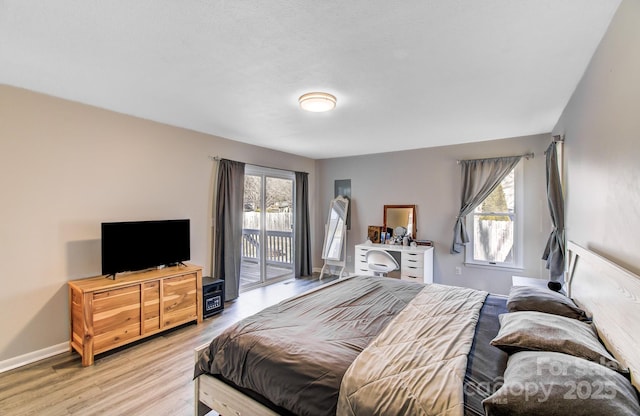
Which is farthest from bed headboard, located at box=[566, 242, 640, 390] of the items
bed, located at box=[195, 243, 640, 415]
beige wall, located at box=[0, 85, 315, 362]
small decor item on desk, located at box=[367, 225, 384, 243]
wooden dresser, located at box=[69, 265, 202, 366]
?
beige wall, located at box=[0, 85, 315, 362]

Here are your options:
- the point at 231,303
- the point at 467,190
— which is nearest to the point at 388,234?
the point at 467,190

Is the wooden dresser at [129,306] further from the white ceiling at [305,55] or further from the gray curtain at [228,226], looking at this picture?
the white ceiling at [305,55]

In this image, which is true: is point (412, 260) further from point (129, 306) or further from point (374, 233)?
point (129, 306)

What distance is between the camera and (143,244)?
10.4 feet

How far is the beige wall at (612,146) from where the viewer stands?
132 cm

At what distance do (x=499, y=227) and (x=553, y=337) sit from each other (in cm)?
347

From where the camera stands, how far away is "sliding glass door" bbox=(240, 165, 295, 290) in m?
4.91

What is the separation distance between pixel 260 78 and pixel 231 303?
322 cm

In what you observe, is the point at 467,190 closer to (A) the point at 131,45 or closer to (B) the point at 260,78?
(B) the point at 260,78

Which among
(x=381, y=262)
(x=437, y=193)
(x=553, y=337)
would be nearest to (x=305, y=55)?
(x=553, y=337)

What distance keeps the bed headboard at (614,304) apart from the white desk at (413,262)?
93.7 inches


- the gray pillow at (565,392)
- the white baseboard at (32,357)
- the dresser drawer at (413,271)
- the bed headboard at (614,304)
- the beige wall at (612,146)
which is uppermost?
the beige wall at (612,146)

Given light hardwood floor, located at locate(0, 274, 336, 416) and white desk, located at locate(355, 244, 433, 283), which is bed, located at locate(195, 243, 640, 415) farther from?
white desk, located at locate(355, 244, 433, 283)

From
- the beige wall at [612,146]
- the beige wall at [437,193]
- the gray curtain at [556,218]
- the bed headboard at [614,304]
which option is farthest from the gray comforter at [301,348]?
the beige wall at [437,193]
